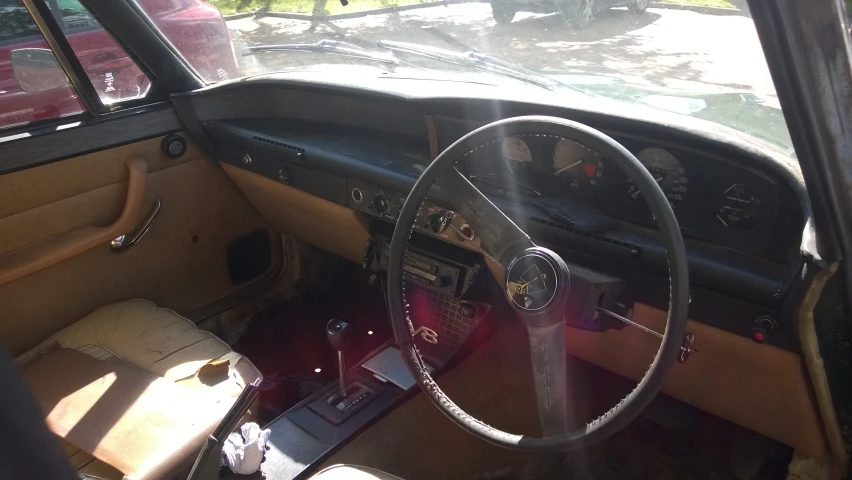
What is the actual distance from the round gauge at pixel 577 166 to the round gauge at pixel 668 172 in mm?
125

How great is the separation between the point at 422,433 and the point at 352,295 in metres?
1.10

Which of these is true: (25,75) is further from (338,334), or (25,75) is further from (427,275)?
(427,275)

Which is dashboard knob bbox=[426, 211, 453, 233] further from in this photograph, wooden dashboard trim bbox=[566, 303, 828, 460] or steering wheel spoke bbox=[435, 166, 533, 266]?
wooden dashboard trim bbox=[566, 303, 828, 460]

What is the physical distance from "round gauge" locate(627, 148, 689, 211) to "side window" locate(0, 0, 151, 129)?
74.8 inches

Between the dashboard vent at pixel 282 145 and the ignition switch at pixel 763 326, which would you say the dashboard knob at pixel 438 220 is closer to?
the dashboard vent at pixel 282 145

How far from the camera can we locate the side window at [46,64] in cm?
233

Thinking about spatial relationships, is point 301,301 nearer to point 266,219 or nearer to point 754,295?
point 266,219

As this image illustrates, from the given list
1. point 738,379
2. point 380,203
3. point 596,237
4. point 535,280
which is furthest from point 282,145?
point 738,379

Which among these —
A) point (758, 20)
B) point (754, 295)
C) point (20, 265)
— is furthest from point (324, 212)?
point (758, 20)

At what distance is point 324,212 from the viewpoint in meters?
2.72

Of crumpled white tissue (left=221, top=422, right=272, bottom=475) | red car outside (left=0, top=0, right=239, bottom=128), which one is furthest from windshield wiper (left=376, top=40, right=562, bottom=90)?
crumpled white tissue (left=221, top=422, right=272, bottom=475)

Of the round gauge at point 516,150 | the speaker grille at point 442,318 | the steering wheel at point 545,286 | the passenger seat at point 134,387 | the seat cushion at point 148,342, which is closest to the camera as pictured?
the steering wheel at point 545,286

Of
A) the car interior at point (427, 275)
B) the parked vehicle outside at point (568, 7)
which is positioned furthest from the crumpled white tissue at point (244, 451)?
the parked vehicle outside at point (568, 7)

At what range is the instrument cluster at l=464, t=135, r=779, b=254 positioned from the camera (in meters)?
1.70
